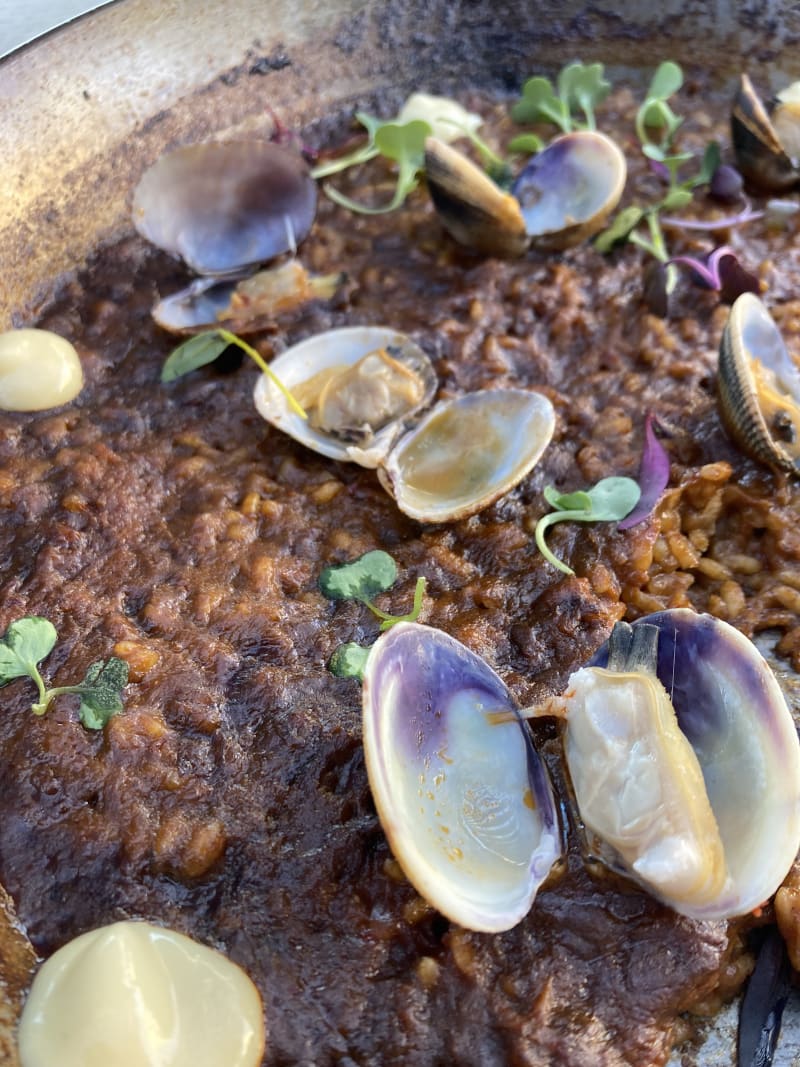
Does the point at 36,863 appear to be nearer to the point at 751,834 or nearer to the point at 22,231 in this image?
the point at 751,834

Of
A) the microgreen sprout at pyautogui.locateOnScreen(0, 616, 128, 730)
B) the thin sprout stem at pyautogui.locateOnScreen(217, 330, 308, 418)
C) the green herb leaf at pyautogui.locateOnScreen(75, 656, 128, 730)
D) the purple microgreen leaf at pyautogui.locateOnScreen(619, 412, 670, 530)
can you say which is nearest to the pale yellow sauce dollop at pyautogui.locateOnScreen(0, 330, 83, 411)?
the thin sprout stem at pyautogui.locateOnScreen(217, 330, 308, 418)

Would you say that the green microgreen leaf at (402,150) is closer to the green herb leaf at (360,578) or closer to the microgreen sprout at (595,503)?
the microgreen sprout at (595,503)

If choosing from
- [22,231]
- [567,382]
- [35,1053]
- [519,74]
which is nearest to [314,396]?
[567,382]

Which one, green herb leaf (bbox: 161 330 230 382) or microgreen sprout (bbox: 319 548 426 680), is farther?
green herb leaf (bbox: 161 330 230 382)

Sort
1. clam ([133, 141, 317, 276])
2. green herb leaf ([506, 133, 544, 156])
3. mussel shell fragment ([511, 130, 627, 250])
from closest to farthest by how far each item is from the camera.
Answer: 1. clam ([133, 141, 317, 276])
2. mussel shell fragment ([511, 130, 627, 250])
3. green herb leaf ([506, 133, 544, 156])

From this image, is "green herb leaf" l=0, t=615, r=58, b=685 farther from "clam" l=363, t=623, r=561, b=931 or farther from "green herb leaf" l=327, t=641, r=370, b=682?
"clam" l=363, t=623, r=561, b=931

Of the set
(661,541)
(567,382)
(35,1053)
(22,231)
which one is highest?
(22,231)

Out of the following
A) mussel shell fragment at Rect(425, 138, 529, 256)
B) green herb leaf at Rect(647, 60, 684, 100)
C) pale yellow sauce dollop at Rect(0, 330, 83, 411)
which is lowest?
green herb leaf at Rect(647, 60, 684, 100)
